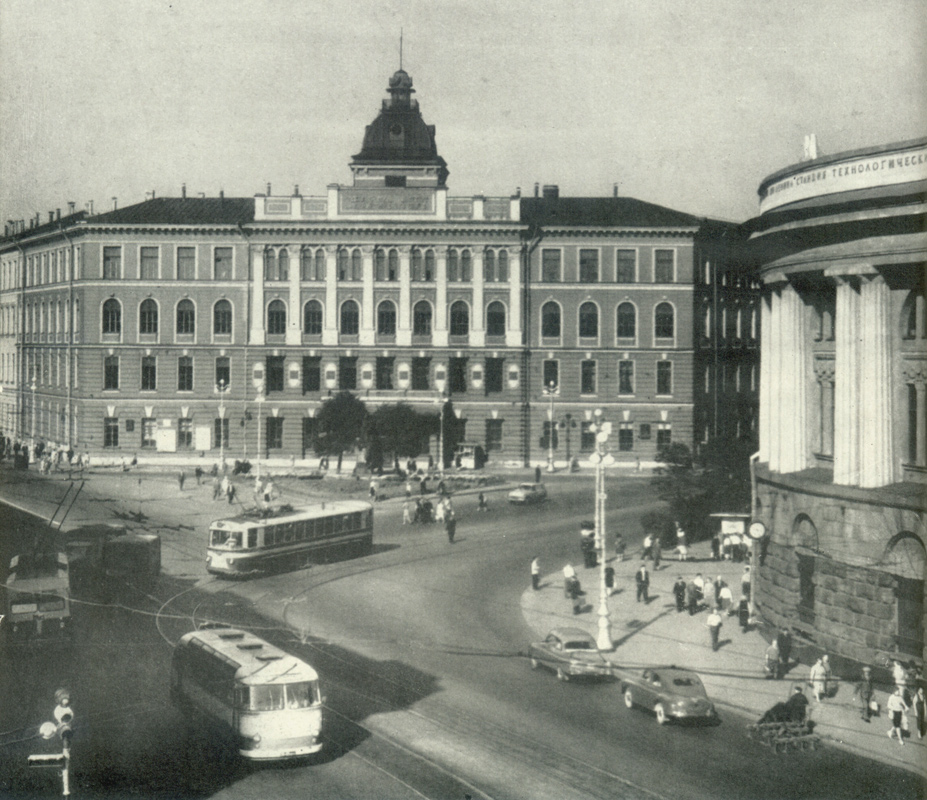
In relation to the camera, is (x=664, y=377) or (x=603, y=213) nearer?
(x=664, y=377)

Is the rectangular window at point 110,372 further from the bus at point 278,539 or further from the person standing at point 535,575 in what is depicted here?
the person standing at point 535,575

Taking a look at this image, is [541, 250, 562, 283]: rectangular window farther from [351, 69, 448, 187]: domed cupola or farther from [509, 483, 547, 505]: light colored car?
[509, 483, 547, 505]: light colored car

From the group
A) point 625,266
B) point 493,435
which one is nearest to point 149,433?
point 493,435

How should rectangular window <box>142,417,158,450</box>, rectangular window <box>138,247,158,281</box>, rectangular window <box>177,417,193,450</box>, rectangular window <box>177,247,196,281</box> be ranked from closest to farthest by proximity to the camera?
rectangular window <box>142,417,158,450</box> → rectangular window <box>177,417,193,450</box> → rectangular window <box>138,247,158,281</box> → rectangular window <box>177,247,196,281</box>

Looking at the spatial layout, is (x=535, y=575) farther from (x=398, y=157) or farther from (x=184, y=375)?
(x=398, y=157)

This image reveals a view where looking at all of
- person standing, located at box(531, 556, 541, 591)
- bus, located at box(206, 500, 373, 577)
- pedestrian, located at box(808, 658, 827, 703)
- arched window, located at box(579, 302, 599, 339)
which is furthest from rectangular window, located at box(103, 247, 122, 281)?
pedestrian, located at box(808, 658, 827, 703)

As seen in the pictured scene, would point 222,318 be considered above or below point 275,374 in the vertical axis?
above
